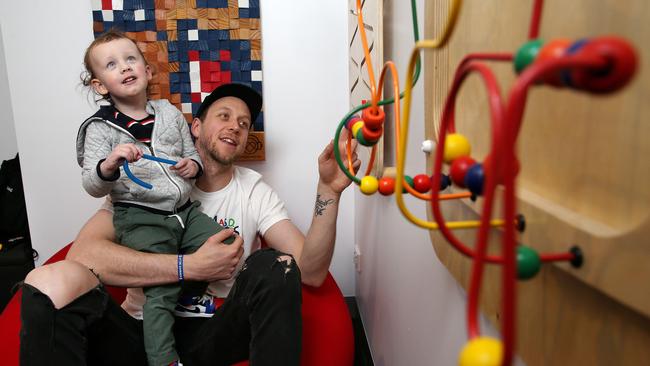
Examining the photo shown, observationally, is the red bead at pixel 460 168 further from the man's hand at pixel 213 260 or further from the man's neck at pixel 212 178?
the man's neck at pixel 212 178

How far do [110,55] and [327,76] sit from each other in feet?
2.53

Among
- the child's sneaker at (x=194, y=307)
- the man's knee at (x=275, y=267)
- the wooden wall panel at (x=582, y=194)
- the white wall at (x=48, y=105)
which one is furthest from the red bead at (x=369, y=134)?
the white wall at (x=48, y=105)

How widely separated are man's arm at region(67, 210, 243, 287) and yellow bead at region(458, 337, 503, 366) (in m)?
1.04

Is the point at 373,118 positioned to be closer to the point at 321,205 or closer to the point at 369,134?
the point at 369,134

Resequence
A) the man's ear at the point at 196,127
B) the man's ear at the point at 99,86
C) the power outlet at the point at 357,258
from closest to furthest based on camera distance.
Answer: the man's ear at the point at 99,86 → the man's ear at the point at 196,127 → the power outlet at the point at 357,258

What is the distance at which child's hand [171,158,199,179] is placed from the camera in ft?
4.07

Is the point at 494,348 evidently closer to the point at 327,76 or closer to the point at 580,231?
the point at 580,231

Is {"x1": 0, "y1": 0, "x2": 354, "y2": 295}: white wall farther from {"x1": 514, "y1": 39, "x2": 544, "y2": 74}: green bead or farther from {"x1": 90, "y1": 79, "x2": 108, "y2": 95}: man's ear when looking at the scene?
{"x1": 514, "y1": 39, "x2": 544, "y2": 74}: green bead

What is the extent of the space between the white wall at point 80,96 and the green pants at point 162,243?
505mm

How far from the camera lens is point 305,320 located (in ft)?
3.97

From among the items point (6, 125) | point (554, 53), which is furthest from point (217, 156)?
point (6, 125)

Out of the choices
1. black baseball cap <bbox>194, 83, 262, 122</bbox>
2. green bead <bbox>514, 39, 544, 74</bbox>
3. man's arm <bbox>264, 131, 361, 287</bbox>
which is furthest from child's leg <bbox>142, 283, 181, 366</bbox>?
green bead <bbox>514, 39, 544, 74</bbox>

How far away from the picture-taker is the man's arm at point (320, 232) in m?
1.06

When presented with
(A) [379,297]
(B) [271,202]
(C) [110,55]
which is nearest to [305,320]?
(A) [379,297]
